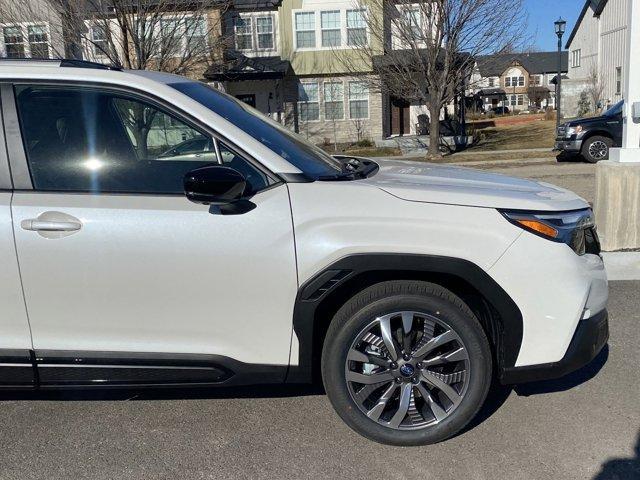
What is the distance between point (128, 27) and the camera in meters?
17.4

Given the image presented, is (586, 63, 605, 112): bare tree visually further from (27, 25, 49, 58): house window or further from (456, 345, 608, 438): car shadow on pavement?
(456, 345, 608, 438): car shadow on pavement

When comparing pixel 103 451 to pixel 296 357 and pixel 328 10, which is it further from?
pixel 328 10

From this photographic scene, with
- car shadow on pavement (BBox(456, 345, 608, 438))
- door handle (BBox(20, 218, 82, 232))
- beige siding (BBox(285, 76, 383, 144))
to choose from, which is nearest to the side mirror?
door handle (BBox(20, 218, 82, 232))

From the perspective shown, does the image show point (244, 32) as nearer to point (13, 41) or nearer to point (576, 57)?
point (13, 41)

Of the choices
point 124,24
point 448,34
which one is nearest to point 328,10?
point 448,34

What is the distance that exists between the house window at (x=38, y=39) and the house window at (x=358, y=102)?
13.5m

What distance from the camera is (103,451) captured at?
10.5 ft

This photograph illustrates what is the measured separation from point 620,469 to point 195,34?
19187 mm

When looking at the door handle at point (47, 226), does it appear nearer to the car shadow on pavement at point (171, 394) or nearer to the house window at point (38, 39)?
the car shadow on pavement at point (171, 394)


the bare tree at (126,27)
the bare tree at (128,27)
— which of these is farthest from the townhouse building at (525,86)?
the bare tree at (126,27)

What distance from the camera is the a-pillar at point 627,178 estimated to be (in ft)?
21.9

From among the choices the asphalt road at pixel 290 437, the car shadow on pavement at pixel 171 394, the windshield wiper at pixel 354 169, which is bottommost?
the asphalt road at pixel 290 437

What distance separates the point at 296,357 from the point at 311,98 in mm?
25832

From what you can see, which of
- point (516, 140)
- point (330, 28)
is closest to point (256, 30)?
point (330, 28)
